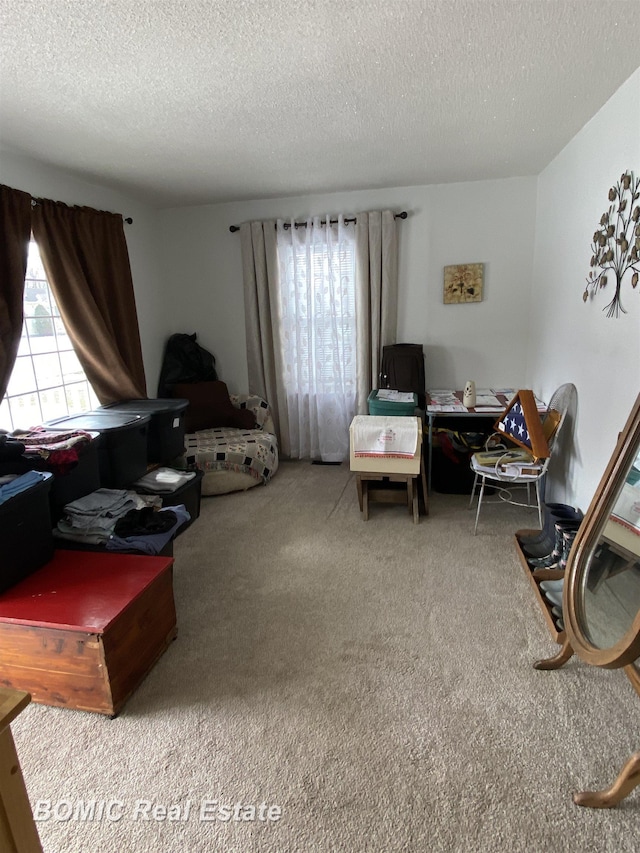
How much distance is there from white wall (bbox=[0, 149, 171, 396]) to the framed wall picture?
98.2 inches

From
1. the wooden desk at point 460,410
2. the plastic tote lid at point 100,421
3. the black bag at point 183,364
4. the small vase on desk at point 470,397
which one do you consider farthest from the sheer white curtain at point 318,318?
the plastic tote lid at point 100,421

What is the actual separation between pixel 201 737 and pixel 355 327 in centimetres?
313

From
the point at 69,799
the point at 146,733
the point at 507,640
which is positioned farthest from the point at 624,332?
the point at 69,799

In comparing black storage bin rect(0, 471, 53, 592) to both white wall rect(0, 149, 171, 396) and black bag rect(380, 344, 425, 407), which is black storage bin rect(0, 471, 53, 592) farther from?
black bag rect(380, 344, 425, 407)

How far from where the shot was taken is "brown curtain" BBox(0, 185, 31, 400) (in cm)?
252

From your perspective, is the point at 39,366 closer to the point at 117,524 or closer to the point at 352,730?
the point at 117,524

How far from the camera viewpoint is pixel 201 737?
62.5 inches

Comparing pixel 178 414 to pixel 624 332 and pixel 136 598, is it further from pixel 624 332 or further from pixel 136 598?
pixel 624 332

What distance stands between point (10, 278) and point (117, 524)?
1480 millimetres

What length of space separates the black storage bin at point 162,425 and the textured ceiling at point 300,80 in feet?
4.98

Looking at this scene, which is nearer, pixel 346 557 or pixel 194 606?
pixel 194 606

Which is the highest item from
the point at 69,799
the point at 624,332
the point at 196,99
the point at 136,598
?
the point at 196,99

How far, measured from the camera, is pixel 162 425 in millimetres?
3197

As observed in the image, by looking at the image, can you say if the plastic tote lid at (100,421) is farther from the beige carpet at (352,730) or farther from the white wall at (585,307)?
the white wall at (585,307)
